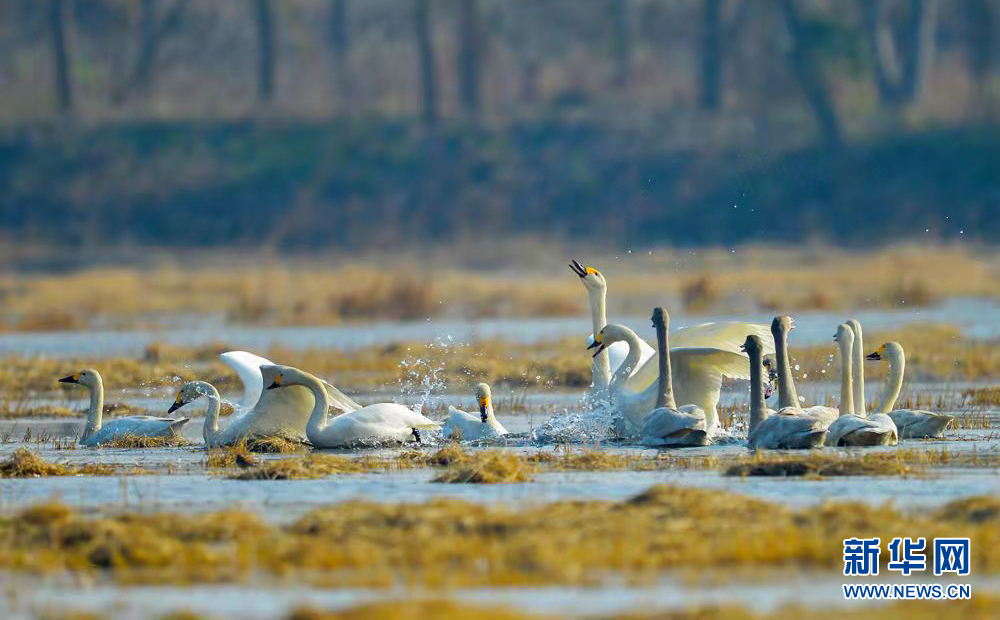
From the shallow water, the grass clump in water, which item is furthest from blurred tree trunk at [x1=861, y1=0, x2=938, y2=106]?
the grass clump in water

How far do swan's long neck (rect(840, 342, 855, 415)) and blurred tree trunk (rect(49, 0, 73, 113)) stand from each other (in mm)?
44646

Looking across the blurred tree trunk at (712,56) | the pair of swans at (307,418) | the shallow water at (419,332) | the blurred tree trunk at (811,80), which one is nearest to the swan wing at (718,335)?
the pair of swans at (307,418)

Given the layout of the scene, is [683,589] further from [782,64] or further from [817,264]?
[782,64]

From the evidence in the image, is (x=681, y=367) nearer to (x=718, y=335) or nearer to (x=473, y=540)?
(x=718, y=335)

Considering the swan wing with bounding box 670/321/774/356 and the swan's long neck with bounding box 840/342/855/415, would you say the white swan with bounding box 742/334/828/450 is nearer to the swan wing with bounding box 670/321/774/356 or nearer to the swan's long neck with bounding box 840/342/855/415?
the swan's long neck with bounding box 840/342/855/415

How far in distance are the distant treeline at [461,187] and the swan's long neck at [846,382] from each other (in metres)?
29.8

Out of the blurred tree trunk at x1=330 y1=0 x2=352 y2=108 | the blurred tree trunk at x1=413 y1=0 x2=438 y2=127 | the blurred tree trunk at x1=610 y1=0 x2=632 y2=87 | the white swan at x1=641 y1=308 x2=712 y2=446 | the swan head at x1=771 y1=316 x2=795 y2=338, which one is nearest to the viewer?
the white swan at x1=641 y1=308 x2=712 y2=446

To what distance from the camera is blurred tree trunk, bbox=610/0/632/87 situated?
5634cm

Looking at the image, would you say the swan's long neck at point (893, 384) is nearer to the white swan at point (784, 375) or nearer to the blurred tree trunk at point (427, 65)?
the white swan at point (784, 375)

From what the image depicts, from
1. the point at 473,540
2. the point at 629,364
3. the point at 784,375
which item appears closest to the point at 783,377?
the point at 784,375

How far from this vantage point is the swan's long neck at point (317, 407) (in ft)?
44.7

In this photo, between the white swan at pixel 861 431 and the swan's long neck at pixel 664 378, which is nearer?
Result: the white swan at pixel 861 431

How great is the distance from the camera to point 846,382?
44.4 ft

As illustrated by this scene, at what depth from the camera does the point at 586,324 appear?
2856 cm
